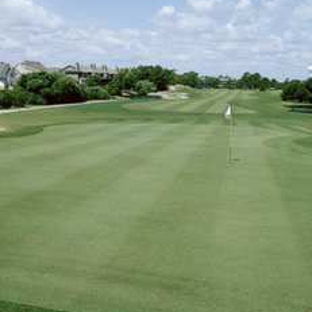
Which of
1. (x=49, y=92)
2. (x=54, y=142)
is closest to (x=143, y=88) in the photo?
(x=49, y=92)

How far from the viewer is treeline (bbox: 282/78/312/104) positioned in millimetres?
76800

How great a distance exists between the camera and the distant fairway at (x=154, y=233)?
8.30 metres

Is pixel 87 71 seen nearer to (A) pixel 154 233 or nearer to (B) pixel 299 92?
(B) pixel 299 92

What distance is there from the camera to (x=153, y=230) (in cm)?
1162

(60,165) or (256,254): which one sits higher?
(256,254)

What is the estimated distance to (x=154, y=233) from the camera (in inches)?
449

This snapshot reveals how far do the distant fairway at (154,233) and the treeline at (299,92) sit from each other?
Answer: 186 feet

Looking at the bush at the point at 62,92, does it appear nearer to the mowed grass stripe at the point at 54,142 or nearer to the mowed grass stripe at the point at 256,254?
the mowed grass stripe at the point at 54,142

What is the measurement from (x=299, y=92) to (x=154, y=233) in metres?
76.4

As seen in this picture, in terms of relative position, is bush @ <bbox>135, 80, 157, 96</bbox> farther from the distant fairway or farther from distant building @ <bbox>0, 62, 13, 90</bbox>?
the distant fairway

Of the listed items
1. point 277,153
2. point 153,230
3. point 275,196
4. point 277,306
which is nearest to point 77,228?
point 153,230

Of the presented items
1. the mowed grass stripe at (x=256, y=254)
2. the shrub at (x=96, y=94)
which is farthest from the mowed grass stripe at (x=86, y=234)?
the shrub at (x=96, y=94)

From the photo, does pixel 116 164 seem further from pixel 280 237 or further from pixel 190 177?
pixel 280 237

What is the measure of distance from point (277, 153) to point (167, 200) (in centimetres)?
1213
